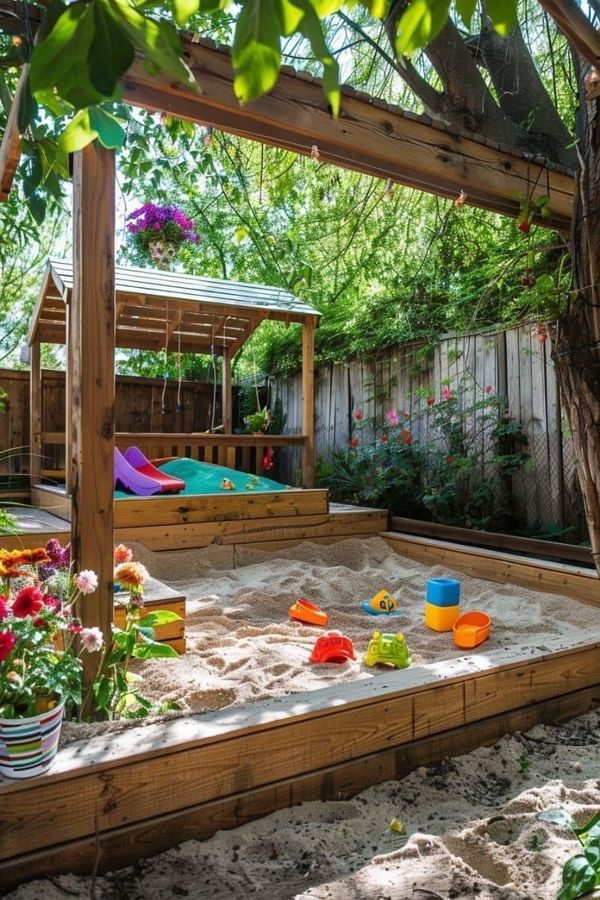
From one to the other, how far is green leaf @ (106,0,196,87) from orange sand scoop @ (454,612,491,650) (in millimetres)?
2439

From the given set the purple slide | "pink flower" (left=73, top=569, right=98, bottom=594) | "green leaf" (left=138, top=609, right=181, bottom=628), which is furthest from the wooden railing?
"pink flower" (left=73, top=569, right=98, bottom=594)

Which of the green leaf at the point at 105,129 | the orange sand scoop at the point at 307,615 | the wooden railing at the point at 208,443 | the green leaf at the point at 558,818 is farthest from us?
the wooden railing at the point at 208,443

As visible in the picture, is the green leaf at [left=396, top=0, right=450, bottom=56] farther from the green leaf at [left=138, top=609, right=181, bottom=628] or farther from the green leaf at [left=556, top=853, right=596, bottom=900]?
the green leaf at [left=138, top=609, right=181, bottom=628]

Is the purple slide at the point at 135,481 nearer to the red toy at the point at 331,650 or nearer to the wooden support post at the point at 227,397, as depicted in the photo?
the wooden support post at the point at 227,397

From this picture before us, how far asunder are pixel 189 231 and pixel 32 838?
4.34 m

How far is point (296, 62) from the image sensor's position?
3605 millimetres

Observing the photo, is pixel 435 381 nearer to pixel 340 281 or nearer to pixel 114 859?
pixel 340 281

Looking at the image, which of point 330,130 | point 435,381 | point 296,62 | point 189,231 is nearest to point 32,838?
point 330,130

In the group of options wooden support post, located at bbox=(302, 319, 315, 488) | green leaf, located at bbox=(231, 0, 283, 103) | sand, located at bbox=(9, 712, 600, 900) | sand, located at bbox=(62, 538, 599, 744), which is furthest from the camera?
wooden support post, located at bbox=(302, 319, 315, 488)

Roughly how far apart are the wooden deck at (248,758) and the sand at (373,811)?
43 millimetres

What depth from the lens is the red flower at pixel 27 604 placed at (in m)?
1.31

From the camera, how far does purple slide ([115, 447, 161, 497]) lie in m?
4.65

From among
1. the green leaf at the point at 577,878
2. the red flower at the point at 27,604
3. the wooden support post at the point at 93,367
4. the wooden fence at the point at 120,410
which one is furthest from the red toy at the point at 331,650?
the wooden fence at the point at 120,410

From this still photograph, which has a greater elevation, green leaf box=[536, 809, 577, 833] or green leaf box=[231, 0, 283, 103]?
green leaf box=[231, 0, 283, 103]
